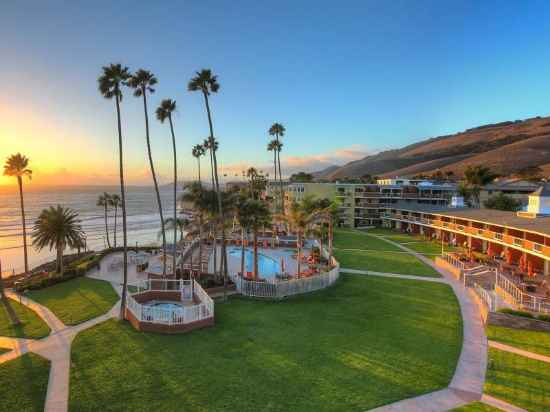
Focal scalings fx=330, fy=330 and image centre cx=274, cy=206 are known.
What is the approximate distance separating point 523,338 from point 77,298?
2686 cm

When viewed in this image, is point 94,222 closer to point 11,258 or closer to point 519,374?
point 11,258

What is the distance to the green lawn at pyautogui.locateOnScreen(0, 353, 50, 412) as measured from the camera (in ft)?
35.9

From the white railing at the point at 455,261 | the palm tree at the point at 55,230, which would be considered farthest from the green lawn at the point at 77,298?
the white railing at the point at 455,261

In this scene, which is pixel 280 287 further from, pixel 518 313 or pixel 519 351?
pixel 518 313

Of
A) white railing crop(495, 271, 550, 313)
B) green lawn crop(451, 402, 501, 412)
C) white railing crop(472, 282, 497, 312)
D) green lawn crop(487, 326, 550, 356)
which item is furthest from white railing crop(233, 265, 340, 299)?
green lawn crop(451, 402, 501, 412)

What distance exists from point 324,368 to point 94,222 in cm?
9292

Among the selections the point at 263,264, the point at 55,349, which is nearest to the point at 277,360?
the point at 55,349

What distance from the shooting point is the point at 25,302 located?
2316 cm

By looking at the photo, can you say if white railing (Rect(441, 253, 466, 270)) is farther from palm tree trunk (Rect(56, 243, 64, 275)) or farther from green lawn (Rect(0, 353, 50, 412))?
palm tree trunk (Rect(56, 243, 64, 275))

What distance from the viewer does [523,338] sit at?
16.0 m

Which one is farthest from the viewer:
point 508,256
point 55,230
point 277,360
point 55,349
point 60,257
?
point 55,230

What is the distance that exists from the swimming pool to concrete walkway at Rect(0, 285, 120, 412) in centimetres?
1344

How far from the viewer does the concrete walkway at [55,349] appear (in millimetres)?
11406

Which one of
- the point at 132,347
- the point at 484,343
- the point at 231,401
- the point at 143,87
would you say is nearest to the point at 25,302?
the point at 132,347
